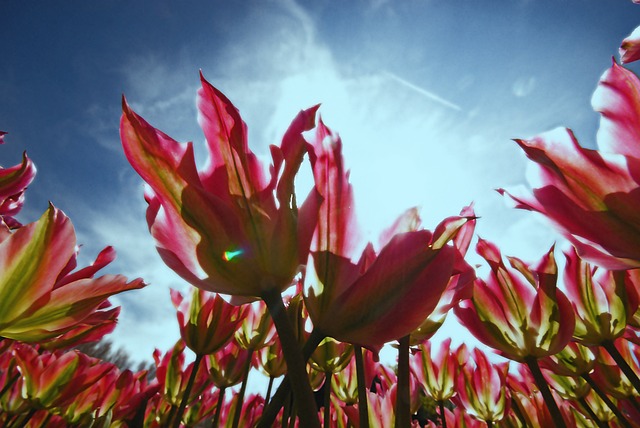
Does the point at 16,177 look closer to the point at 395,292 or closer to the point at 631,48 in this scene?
the point at 395,292

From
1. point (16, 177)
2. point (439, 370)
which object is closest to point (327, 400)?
point (439, 370)

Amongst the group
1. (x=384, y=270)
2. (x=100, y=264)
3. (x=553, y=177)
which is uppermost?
Answer: (x=100, y=264)

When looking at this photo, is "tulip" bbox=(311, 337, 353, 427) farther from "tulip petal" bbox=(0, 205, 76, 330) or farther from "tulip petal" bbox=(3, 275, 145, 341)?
"tulip petal" bbox=(0, 205, 76, 330)

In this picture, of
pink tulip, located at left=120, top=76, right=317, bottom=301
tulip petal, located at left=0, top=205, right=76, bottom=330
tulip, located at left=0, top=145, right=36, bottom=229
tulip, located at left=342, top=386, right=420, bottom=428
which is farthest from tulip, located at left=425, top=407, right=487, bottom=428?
tulip, located at left=0, top=145, right=36, bottom=229

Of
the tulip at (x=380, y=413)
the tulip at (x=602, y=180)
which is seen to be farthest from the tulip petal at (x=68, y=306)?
the tulip at (x=602, y=180)

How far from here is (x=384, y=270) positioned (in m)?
0.38

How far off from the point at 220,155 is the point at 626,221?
0.42 metres

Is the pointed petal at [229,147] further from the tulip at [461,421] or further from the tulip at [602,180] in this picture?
the tulip at [461,421]

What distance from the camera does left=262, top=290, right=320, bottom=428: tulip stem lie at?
1.03 feet

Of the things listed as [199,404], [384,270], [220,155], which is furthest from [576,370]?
[199,404]

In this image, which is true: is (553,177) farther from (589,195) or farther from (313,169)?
(313,169)

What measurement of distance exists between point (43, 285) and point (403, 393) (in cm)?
53

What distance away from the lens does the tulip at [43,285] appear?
22.6 inches

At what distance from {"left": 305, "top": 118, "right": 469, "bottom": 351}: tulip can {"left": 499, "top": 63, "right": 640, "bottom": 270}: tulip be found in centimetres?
12
